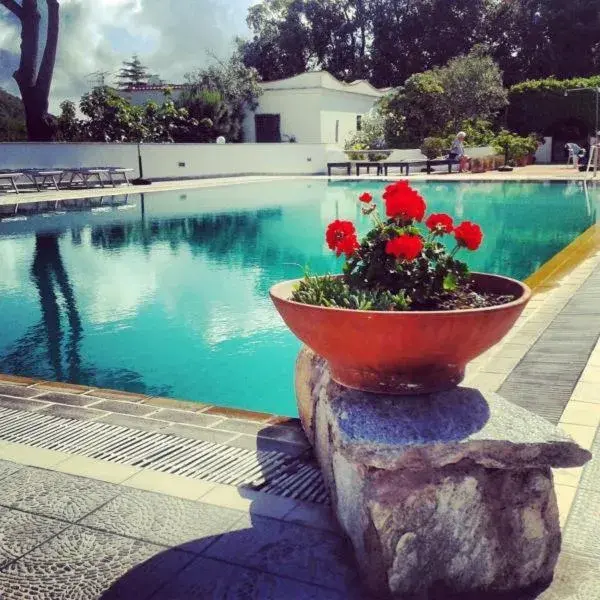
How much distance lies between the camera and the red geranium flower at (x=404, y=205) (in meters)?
2.03

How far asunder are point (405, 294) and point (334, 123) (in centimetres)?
2736

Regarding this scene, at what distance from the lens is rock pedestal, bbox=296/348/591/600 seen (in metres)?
1.74

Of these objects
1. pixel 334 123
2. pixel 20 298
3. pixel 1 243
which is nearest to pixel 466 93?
pixel 334 123

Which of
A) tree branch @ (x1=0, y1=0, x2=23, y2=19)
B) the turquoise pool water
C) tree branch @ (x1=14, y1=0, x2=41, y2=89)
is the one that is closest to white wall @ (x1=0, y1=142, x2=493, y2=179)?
tree branch @ (x1=14, y1=0, x2=41, y2=89)

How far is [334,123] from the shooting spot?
28.3 m

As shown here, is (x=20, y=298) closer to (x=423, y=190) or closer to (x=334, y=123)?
(x=423, y=190)

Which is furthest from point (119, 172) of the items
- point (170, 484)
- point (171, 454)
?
point (170, 484)

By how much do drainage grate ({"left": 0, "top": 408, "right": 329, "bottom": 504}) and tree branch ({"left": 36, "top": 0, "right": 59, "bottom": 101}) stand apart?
76.2 feet

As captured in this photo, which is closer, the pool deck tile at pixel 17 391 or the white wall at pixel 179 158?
the pool deck tile at pixel 17 391

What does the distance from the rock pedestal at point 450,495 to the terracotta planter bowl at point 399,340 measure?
0.27 ft

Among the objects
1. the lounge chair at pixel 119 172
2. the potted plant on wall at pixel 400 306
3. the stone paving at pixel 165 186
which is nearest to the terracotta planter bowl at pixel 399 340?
the potted plant on wall at pixel 400 306

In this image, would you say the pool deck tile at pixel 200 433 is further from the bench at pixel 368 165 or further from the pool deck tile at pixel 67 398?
the bench at pixel 368 165

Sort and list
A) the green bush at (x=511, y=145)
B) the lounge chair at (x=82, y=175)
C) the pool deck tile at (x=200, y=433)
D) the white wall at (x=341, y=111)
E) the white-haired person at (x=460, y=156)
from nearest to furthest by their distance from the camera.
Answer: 1. the pool deck tile at (x=200, y=433)
2. the lounge chair at (x=82, y=175)
3. the white-haired person at (x=460, y=156)
4. the green bush at (x=511, y=145)
5. the white wall at (x=341, y=111)

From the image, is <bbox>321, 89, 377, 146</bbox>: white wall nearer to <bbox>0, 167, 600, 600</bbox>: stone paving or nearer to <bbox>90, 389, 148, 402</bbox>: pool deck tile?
<bbox>90, 389, 148, 402</bbox>: pool deck tile
